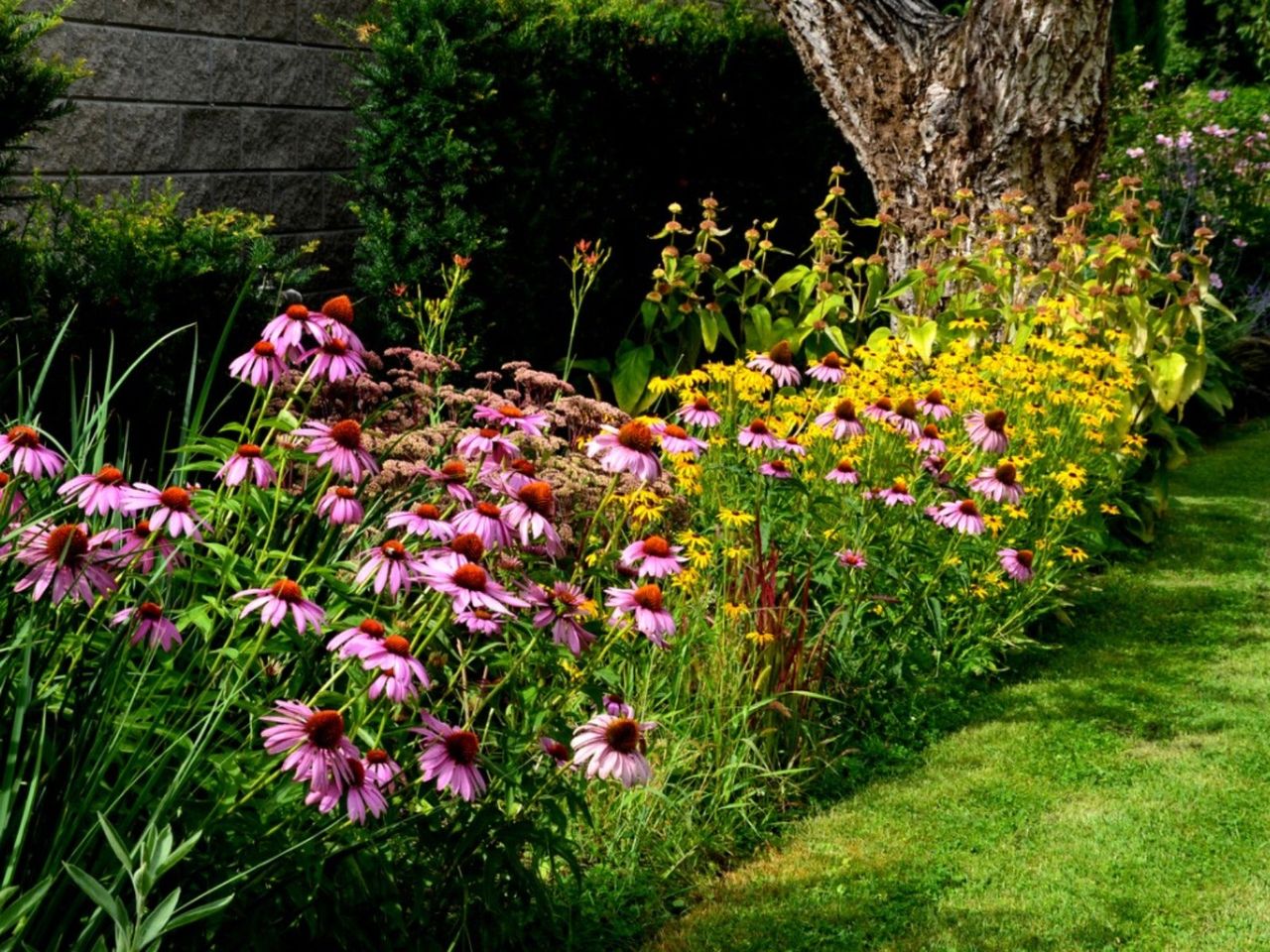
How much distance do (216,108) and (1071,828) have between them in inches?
182

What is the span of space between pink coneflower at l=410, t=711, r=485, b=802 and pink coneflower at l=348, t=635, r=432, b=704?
0.48ft

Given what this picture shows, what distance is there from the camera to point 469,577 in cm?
221

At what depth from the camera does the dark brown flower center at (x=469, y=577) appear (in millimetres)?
2215

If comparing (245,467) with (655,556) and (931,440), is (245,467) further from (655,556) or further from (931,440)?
(931,440)

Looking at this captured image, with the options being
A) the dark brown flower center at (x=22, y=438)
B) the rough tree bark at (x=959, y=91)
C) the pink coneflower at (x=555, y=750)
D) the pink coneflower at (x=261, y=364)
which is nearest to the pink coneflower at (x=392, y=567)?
the pink coneflower at (x=261, y=364)

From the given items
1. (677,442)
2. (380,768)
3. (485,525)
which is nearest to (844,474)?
(677,442)

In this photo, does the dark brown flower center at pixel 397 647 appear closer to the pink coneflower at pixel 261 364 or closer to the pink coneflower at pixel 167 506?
the pink coneflower at pixel 167 506

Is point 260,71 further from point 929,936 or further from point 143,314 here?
point 929,936

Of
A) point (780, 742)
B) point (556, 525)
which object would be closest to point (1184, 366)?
point (780, 742)

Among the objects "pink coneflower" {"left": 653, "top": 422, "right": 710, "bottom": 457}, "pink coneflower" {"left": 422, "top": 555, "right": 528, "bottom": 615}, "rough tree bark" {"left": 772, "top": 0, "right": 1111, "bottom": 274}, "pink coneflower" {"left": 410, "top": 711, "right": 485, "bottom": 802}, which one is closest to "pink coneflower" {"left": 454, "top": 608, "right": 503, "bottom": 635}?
"pink coneflower" {"left": 422, "top": 555, "right": 528, "bottom": 615}

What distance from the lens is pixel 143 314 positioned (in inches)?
173

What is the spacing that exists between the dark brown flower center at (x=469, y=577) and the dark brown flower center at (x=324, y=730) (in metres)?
0.30

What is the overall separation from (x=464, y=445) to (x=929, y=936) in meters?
1.62

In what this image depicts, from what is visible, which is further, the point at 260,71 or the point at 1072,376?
the point at 260,71
